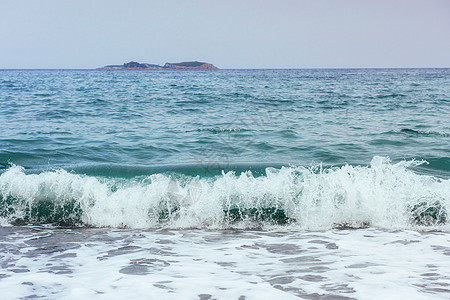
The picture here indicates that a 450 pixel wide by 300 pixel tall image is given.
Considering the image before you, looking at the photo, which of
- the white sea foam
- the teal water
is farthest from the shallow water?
the teal water

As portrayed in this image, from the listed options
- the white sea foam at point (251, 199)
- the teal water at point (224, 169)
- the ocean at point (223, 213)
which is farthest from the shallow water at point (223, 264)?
the teal water at point (224, 169)

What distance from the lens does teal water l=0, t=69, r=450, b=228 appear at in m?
5.92

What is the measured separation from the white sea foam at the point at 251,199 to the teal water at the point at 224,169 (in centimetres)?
2

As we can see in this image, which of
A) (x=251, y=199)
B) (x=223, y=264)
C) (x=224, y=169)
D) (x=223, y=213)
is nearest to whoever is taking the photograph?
(x=223, y=264)

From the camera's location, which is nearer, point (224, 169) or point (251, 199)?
point (251, 199)

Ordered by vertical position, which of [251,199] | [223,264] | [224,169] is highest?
[224,169]

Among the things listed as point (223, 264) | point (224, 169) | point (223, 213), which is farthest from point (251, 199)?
point (223, 264)

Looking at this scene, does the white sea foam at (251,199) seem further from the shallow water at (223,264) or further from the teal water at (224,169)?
the shallow water at (223,264)

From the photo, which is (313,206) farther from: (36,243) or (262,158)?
(36,243)

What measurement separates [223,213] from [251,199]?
561mm

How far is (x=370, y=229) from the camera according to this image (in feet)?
17.8

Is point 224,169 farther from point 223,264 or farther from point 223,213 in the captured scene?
point 223,264

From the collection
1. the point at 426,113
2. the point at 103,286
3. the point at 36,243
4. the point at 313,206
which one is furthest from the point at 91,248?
the point at 426,113

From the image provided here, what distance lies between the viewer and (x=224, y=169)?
25.6 ft
